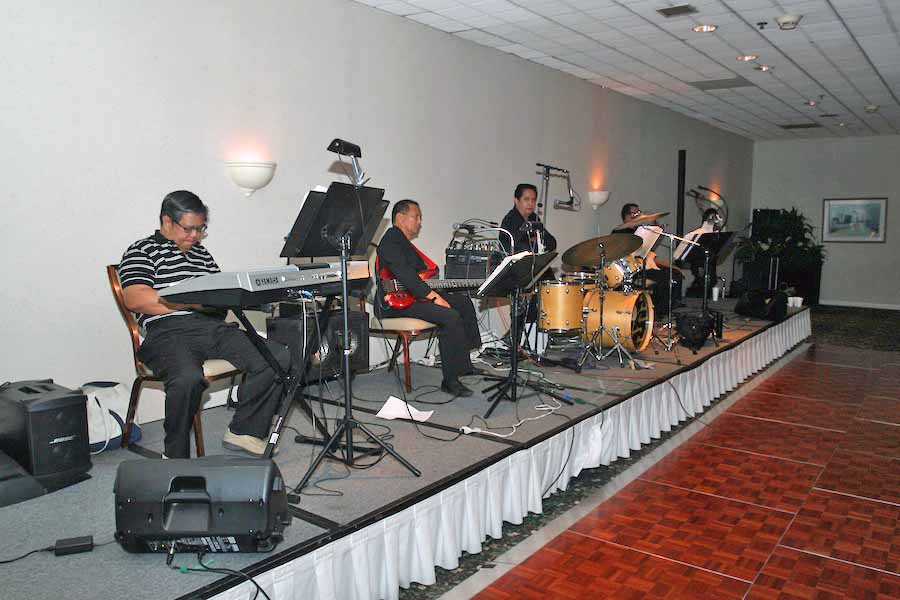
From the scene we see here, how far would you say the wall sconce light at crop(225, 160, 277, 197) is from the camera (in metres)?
4.11

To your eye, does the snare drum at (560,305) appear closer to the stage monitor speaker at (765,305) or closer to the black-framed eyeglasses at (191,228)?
the black-framed eyeglasses at (191,228)

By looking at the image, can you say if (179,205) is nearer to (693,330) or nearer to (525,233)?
(525,233)

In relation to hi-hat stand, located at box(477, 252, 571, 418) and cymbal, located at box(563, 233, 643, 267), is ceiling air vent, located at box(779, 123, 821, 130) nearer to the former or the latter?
cymbal, located at box(563, 233, 643, 267)

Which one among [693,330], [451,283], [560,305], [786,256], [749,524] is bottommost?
[749,524]

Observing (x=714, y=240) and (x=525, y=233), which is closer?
(x=525, y=233)

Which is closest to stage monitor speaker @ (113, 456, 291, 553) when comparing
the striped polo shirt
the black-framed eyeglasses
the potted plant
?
the striped polo shirt

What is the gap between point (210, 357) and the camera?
314 cm

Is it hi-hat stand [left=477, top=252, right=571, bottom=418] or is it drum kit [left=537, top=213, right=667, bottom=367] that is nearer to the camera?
hi-hat stand [left=477, top=252, right=571, bottom=418]

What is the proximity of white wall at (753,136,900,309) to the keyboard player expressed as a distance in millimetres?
11541

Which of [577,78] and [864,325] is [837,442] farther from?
[864,325]

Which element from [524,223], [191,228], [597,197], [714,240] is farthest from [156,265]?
[597,197]

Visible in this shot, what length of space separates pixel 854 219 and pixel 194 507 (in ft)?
40.7

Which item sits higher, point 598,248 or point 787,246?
point 787,246

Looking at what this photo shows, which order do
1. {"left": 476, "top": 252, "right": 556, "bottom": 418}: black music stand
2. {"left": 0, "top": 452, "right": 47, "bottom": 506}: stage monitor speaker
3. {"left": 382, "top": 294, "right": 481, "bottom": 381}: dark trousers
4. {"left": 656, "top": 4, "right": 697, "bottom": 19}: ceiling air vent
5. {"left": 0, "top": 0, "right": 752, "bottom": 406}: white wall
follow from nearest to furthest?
{"left": 0, "top": 452, "right": 47, "bottom": 506}: stage monitor speaker → {"left": 0, "top": 0, "right": 752, "bottom": 406}: white wall → {"left": 476, "top": 252, "right": 556, "bottom": 418}: black music stand → {"left": 382, "top": 294, "right": 481, "bottom": 381}: dark trousers → {"left": 656, "top": 4, "right": 697, "bottom": 19}: ceiling air vent
